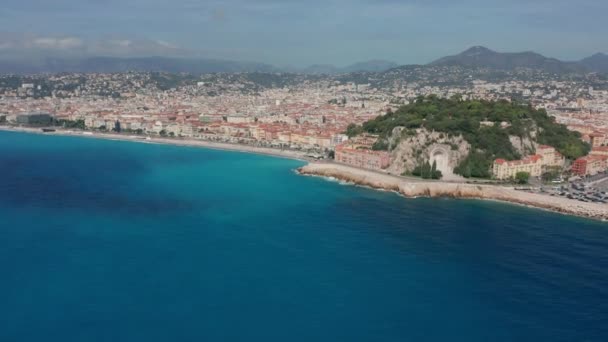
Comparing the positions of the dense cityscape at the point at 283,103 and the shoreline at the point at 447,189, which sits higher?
the dense cityscape at the point at 283,103

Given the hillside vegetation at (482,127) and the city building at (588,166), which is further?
the city building at (588,166)

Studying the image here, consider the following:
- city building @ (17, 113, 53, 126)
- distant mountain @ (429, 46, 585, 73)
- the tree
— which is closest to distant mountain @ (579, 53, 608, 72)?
distant mountain @ (429, 46, 585, 73)

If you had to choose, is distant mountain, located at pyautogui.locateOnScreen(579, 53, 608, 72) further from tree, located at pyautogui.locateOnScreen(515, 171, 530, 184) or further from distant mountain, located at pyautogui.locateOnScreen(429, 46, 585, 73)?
tree, located at pyautogui.locateOnScreen(515, 171, 530, 184)

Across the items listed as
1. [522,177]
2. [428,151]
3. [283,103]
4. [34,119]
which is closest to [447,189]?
[428,151]

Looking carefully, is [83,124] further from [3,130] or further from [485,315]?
[485,315]

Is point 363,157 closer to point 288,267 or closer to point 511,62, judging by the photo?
point 288,267

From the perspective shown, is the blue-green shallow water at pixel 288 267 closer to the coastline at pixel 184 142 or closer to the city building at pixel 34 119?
the coastline at pixel 184 142

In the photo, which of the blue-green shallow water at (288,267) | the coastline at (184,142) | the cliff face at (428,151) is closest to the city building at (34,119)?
the coastline at (184,142)
